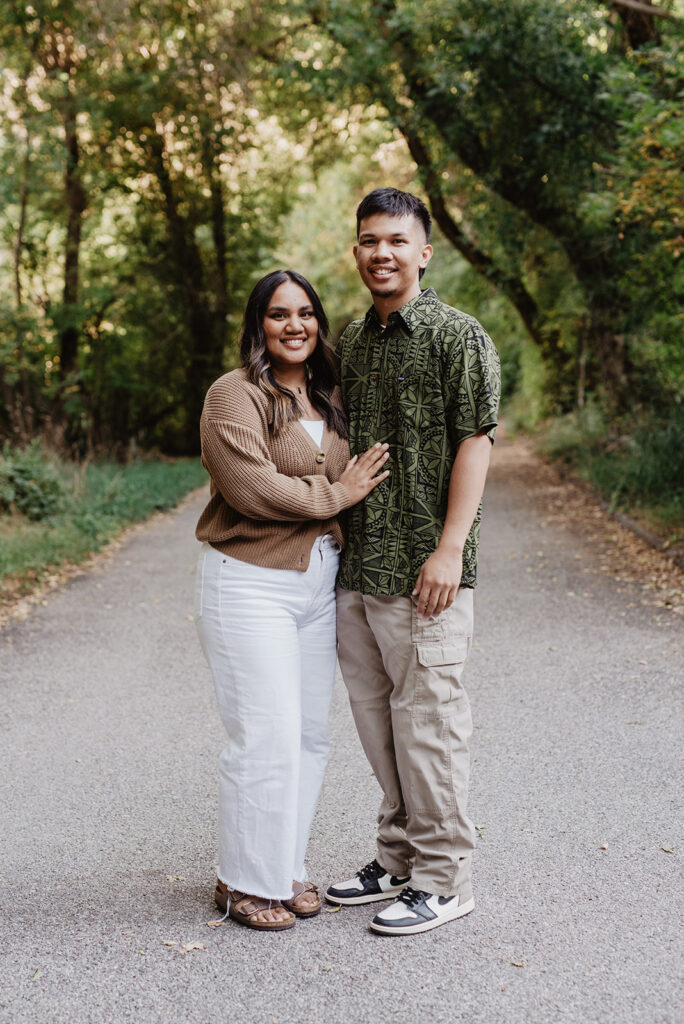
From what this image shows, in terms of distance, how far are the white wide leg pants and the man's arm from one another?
0.37 meters

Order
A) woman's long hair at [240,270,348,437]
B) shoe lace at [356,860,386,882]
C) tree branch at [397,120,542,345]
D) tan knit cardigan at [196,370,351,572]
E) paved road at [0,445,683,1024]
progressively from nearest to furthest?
paved road at [0,445,683,1024] → tan knit cardigan at [196,370,351,572] → woman's long hair at [240,270,348,437] → shoe lace at [356,860,386,882] → tree branch at [397,120,542,345]

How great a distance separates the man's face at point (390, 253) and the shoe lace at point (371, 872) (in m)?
1.87

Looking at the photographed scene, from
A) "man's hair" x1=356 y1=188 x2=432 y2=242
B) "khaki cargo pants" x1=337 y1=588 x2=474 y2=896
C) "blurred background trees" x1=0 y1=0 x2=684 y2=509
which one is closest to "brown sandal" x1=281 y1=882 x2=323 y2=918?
"khaki cargo pants" x1=337 y1=588 x2=474 y2=896

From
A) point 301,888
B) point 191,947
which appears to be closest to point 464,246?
point 301,888

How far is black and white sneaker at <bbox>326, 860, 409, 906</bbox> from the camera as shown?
10.6ft

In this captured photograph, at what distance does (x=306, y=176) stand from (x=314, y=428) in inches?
866

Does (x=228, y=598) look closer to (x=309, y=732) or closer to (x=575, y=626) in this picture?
(x=309, y=732)

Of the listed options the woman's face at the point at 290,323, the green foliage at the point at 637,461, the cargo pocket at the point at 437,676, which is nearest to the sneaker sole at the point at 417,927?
the cargo pocket at the point at 437,676

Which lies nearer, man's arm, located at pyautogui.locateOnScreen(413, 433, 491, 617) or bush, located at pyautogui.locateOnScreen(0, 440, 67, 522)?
man's arm, located at pyautogui.locateOnScreen(413, 433, 491, 617)

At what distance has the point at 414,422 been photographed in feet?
9.87

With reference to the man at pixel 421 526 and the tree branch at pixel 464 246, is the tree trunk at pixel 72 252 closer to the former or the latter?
the tree branch at pixel 464 246

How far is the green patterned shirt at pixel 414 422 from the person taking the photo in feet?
9.65

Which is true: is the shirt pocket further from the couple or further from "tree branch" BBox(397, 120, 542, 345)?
"tree branch" BBox(397, 120, 542, 345)

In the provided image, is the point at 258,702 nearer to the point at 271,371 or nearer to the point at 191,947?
the point at 191,947
